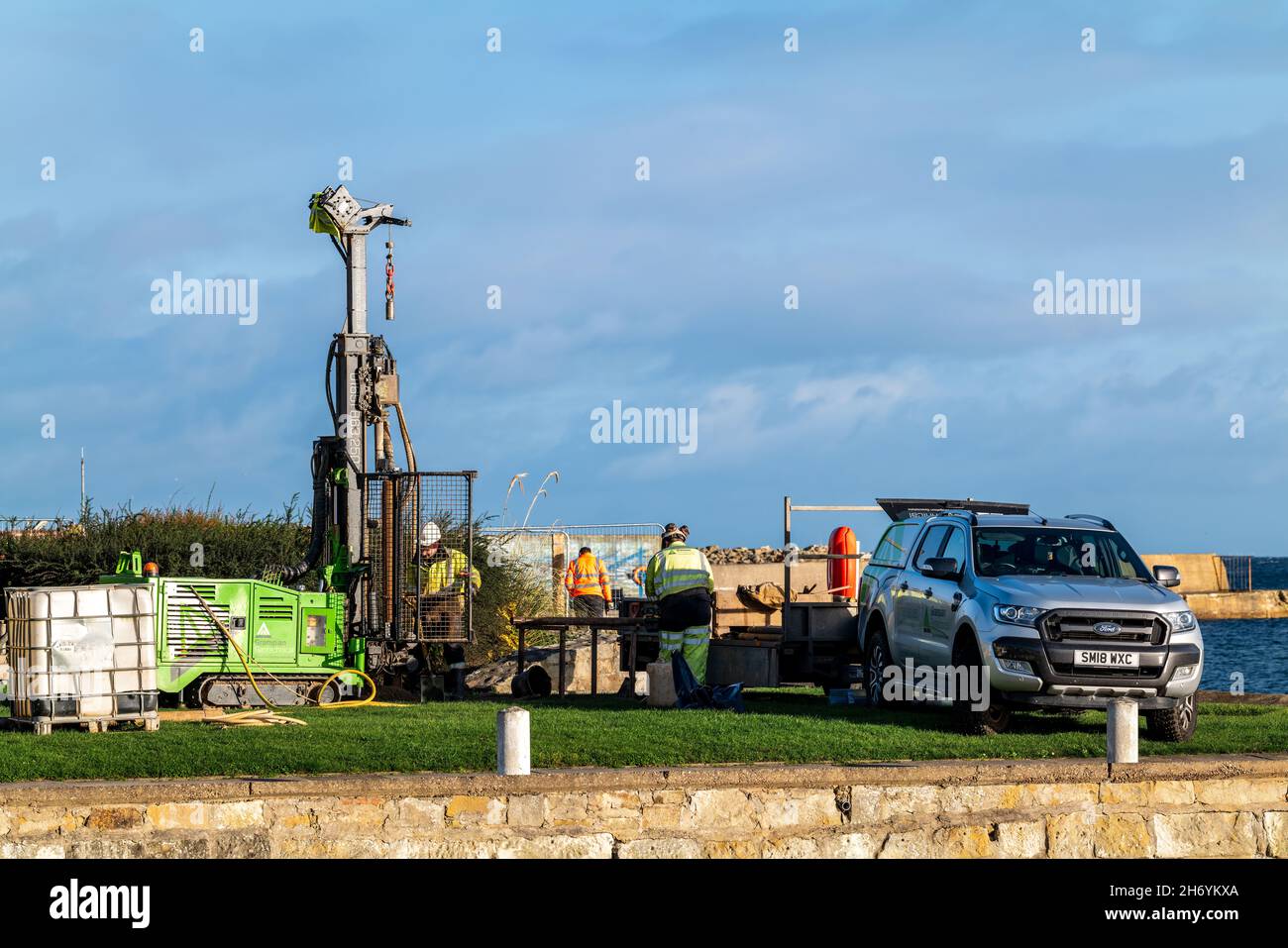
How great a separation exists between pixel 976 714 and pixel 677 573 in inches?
169

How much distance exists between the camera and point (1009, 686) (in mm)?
14906

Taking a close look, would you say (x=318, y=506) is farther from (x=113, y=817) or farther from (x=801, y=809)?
(x=801, y=809)

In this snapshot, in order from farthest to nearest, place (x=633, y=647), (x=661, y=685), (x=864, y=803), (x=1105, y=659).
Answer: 1. (x=633, y=647)
2. (x=661, y=685)
3. (x=1105, y=659)
4. (x=864, y=803)

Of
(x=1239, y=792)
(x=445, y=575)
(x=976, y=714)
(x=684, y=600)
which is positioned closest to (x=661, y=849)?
(x=976, y=714)

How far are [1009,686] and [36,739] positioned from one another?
Answer: 850 cm

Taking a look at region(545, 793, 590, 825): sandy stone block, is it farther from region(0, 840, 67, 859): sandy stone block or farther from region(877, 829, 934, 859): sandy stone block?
region(0, 840, 67, 859): sandy stone block

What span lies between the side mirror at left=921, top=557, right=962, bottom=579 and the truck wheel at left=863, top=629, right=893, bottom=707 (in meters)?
1.88

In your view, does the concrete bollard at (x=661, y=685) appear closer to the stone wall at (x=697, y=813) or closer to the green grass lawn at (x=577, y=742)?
the green grass lawn at (x=577, y=742)

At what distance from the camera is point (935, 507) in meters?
A: 20.2

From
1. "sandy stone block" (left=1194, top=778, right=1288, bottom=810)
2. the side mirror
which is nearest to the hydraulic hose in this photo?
the side mirror

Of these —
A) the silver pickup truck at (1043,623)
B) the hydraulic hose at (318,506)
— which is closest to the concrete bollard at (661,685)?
the silver pickup truck at (1043,623)

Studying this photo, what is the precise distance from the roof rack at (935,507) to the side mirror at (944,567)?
4.51ft
